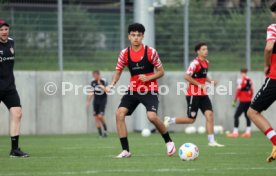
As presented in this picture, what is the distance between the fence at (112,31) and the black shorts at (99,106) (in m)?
1.91

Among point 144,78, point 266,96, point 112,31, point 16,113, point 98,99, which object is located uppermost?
point 112,31

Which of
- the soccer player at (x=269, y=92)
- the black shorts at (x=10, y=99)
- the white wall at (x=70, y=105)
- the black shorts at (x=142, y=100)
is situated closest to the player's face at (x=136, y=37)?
the black shorts at (x=142, y=100)

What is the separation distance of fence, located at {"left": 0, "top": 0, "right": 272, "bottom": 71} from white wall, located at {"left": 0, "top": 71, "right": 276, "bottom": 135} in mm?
342

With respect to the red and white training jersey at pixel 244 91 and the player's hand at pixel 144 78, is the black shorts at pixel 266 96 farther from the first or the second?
the red and white training jersey at pixel 244 91

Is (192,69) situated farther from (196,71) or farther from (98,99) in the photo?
(98,99)

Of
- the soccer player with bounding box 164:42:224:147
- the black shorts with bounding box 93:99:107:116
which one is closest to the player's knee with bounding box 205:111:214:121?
the soccer player with bounding box 164:42:224:147

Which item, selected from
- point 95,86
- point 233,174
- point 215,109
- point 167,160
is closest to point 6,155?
point 167,160

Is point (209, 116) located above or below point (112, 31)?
below

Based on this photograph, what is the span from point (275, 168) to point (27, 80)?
15584 mm

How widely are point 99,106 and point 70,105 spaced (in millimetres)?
1742

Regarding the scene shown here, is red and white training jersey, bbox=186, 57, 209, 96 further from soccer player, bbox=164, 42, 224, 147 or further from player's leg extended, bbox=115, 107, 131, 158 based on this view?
player's leg extended, bbox=115, 107, 131, 158

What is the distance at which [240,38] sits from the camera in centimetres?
2753

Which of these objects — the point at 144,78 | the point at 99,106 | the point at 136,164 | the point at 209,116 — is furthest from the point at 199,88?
the point at 99,106

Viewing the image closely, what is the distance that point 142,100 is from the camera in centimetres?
1378
